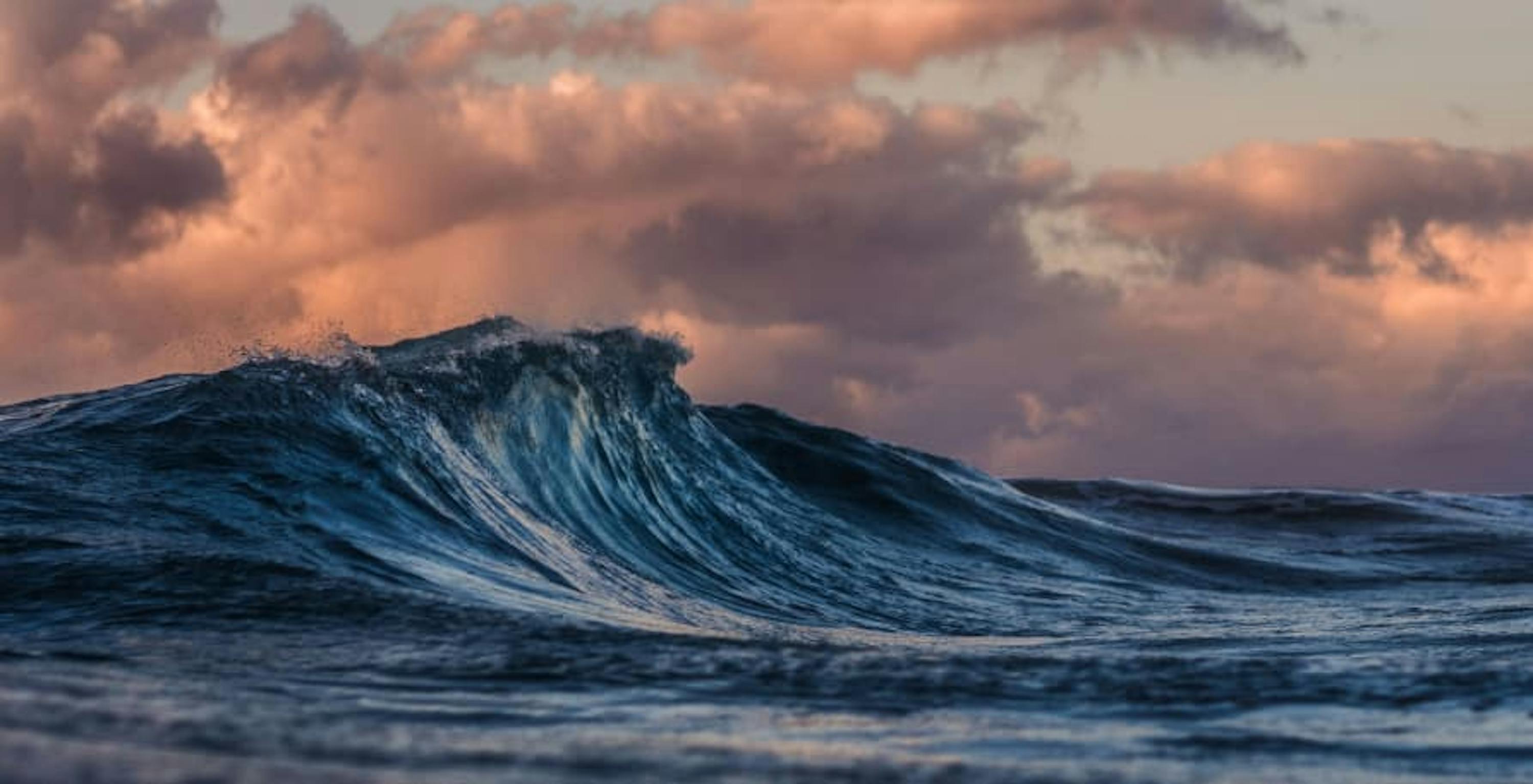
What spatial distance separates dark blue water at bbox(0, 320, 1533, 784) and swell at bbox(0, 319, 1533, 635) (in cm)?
6

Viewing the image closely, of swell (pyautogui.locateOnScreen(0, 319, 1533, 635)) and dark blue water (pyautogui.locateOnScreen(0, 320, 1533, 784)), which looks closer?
dark blue water (pyautogui.locateOnScreen(0, 320, 1533, 784))

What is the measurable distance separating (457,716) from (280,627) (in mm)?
2568

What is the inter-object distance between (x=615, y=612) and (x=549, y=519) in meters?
5.12

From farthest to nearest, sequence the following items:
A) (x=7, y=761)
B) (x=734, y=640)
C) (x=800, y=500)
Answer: (x=800, y=500) < (x=734, y=640) < (x=7, y=761)

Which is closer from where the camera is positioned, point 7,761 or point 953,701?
point 7,761

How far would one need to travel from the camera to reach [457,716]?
4.63 metres

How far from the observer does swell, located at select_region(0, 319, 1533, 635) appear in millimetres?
8734

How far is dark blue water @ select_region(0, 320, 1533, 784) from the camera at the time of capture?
4.20 meters

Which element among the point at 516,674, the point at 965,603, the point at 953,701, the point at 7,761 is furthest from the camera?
the point at 965,603

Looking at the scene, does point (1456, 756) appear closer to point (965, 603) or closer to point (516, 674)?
point (516, 674)

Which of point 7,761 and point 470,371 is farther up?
point 470,371

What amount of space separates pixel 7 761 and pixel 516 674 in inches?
94.3

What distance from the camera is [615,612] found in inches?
370

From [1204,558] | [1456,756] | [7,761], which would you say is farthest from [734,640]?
[1204,558]
